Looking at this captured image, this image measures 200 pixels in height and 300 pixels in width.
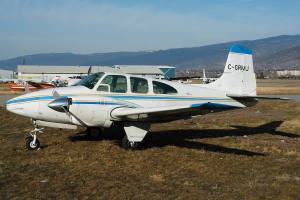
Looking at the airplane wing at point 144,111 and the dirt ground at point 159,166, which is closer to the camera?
the dirt ground at point 159,166

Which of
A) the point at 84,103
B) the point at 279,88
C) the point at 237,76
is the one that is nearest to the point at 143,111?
the point at 84,103

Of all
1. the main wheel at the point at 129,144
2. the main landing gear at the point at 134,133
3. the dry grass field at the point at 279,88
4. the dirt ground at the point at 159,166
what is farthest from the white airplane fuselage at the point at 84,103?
the dry grass field at the point at 279,88

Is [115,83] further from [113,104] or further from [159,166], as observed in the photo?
[159,166]

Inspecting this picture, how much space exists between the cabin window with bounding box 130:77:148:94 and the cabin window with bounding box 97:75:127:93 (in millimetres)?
270

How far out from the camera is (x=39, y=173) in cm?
925

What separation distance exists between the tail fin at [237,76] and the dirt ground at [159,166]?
6.18 feet

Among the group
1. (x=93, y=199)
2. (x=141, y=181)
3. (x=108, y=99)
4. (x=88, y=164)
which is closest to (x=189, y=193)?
(x=141, y=181)

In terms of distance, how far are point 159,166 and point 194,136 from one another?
538 centimetres

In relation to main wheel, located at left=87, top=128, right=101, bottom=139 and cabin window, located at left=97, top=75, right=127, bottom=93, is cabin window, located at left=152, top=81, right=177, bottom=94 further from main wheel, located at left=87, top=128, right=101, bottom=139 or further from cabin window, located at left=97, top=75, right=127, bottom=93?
main wheel, located at left=87, top=128, right=101, bottom=139

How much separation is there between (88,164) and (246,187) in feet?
13.8

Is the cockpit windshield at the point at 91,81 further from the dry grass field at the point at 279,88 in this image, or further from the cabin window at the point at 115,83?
the dry grass field at the point at 279,88

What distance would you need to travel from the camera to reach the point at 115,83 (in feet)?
40.5

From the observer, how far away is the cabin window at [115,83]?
12203 mm

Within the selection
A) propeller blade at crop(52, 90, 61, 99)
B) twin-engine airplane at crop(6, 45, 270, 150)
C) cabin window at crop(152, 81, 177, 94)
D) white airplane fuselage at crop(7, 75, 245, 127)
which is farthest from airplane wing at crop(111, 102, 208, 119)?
propeller blade at crop(52, 90, 61, 99)
